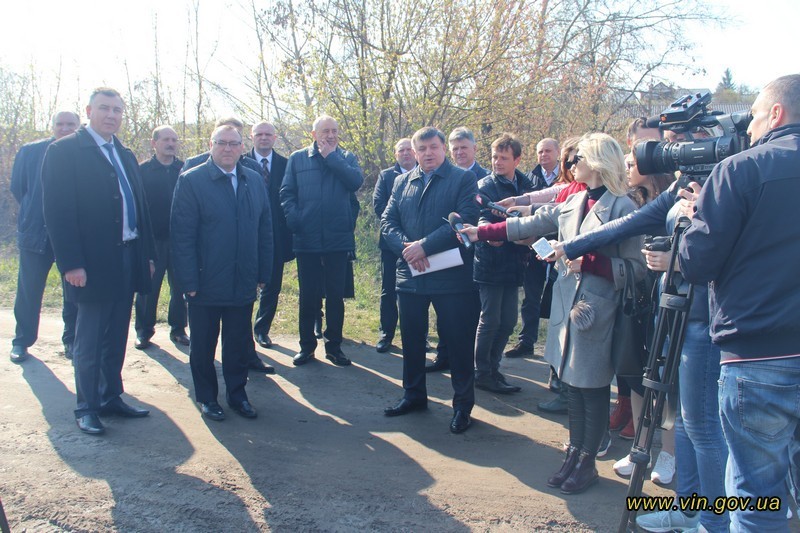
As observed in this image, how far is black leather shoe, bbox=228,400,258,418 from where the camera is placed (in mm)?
4684

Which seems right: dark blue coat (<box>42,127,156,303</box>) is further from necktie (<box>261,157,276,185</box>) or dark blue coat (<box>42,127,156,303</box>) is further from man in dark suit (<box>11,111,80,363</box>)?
necktie (<box>261,157,276,185</box>)

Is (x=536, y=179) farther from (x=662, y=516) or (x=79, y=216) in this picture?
(x=79, y=216)

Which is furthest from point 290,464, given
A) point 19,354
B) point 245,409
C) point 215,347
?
point 19,354

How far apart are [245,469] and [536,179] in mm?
3981

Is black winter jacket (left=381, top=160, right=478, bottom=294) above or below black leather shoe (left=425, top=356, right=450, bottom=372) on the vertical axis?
above

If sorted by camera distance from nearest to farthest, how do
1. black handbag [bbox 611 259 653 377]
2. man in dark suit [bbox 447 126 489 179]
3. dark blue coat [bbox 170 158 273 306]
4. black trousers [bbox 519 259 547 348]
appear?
black handbag [bbox 611 259 653 377]
dark blue coat [bbox 170 158 273 306]
man in dark suit [bbox 447 126 489 179]
black trousers [bbox 519 259 547 348]

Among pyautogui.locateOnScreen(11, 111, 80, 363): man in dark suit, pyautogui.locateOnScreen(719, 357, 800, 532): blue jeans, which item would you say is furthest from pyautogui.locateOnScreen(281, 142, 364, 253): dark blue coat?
pyautogui.locateOnScreen(719, 357, 800, 532): blue jeans

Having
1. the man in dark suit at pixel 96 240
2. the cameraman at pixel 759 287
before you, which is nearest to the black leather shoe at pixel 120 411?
the man in dark suit at pixel 96 240

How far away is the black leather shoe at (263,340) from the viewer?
6602 mm

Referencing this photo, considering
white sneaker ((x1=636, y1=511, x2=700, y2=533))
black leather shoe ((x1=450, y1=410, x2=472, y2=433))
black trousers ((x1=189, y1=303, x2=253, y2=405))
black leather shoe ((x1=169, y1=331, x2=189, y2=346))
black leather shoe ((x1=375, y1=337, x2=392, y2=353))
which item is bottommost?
white sneaker ((x1=636, y1=511, x2=700, y2=533))

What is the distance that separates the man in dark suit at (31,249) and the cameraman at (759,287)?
18.5 feet

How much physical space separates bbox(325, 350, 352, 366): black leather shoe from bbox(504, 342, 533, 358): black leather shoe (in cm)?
163

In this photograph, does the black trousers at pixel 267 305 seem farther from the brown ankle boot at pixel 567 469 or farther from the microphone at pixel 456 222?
the brown ankle boot at pixel 567 469

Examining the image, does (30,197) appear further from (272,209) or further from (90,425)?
(90,425)
